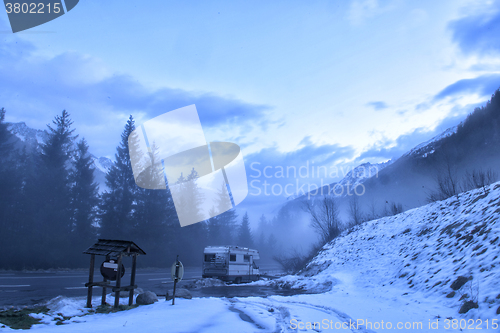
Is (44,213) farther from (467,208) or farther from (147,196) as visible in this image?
(467,208)

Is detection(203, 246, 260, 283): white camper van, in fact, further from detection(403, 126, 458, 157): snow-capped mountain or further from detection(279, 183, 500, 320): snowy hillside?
detection(403, 126, 458, 157): snow-capped mountain

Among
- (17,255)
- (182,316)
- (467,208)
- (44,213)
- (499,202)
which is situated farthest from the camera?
(44,213)

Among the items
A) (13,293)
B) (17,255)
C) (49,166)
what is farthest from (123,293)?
(49,166)

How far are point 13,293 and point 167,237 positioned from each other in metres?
28.7

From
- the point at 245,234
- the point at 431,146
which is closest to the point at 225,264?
the point at 245,234

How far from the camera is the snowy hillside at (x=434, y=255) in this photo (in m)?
8.20

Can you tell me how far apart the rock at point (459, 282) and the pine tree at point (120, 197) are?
1296 inches

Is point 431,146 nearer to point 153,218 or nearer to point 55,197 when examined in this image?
point 153,218

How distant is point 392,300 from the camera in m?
10.5

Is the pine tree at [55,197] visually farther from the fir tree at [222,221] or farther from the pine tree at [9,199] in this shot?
the fir tree at [222,221]

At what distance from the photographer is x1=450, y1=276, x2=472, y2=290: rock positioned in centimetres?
857

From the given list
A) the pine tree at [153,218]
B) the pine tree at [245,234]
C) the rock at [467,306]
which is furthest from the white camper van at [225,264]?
the pine tree at [245,234]

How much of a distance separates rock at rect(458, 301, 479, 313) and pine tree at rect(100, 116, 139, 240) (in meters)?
33.5

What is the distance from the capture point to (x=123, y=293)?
1109 centimetres
